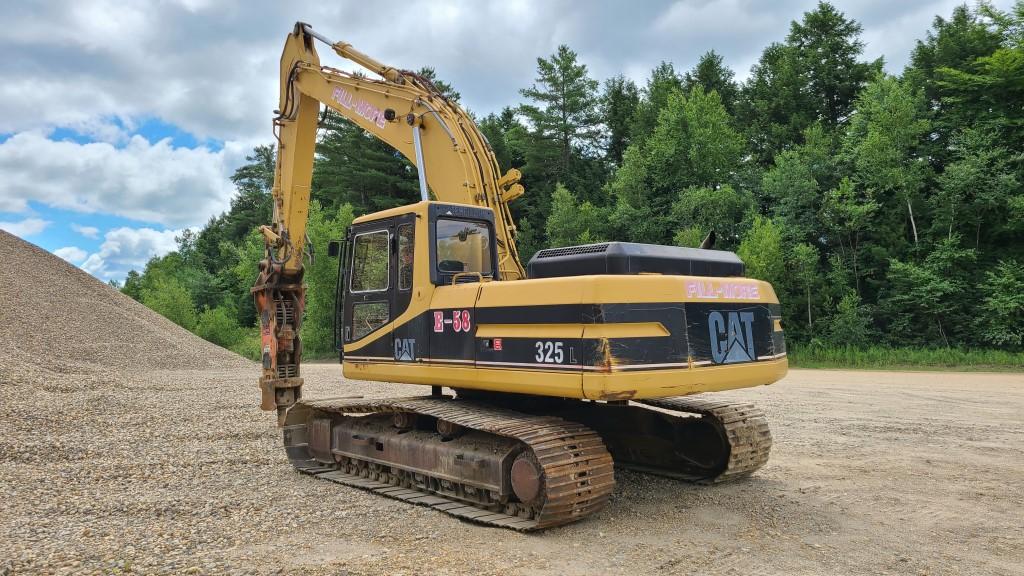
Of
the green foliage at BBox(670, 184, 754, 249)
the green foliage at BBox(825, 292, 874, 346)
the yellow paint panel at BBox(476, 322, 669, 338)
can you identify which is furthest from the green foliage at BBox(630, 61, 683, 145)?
the yellow paint panel at BBox(476, 322, 669, 338)

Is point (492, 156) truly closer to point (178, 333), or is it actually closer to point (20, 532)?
point (20, 532)

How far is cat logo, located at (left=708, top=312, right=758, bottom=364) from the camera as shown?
5.62 m

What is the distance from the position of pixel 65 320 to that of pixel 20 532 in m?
14.9

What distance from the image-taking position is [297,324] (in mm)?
8773

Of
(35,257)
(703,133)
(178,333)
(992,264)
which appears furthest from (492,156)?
(703,133)

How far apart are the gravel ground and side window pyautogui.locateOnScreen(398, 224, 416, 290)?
78.8 inches

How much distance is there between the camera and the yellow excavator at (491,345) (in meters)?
5.30

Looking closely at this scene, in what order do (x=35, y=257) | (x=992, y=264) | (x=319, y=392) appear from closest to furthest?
(x=319, y=392)
(x=35, y=257)
(x=992, y=264)

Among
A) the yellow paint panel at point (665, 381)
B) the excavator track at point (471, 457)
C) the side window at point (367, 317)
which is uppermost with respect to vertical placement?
the side window at point (367, 317)

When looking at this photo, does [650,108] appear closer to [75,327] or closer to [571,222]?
[571,222]

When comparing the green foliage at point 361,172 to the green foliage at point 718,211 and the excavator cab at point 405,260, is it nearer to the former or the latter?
the green foliage at point 718,211

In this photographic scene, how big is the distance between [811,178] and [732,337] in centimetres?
2689

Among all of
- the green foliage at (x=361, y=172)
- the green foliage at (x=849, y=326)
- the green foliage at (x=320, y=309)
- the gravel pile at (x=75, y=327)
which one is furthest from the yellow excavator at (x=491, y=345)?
the green foliage at (x=361, y=172)

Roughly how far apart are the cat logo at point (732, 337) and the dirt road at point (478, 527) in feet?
4.37
